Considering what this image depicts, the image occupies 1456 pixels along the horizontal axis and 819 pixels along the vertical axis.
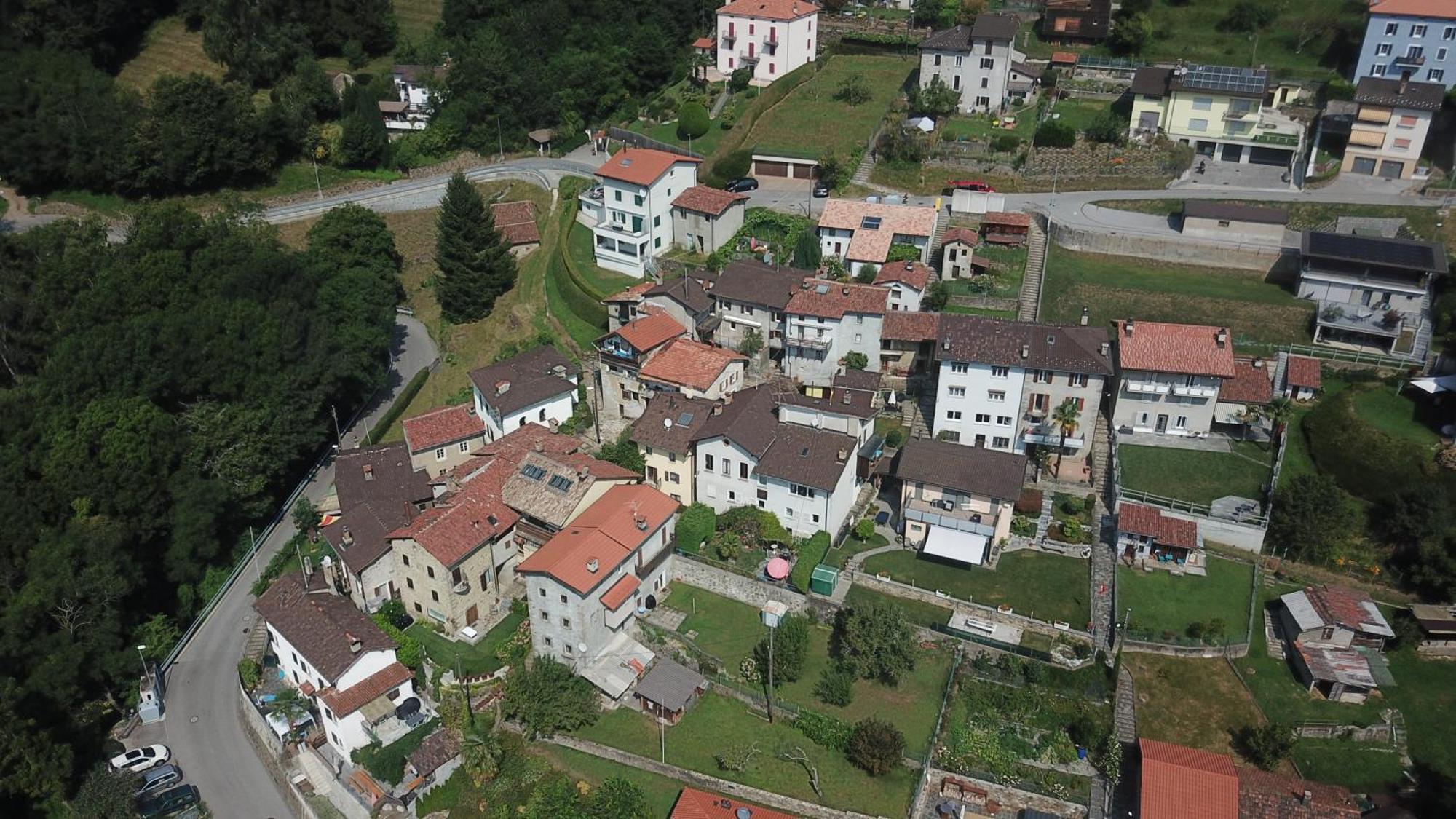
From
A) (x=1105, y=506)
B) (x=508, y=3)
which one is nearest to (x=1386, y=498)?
(x=1105, y=506)

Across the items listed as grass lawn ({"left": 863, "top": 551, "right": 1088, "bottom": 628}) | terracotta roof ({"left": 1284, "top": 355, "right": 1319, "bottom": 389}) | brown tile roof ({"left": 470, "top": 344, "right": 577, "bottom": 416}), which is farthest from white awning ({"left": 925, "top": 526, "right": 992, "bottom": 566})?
brown tile roof ({"left": 470, "top": 344, "right": 577, "bottom": 416})

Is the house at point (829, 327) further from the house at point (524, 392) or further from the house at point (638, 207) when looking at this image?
the house at point (638, 207)

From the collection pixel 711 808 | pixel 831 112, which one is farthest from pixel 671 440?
pixel 831 112

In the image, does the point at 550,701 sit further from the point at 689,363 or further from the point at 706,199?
the point at 706,199

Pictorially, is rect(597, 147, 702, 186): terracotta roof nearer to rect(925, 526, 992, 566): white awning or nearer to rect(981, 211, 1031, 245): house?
rect(981, 211, 1031, 245): house

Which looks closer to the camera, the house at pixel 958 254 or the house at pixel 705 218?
the house at pixel 958 254

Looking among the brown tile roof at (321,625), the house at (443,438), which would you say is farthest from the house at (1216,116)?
the brown tile roof at (321,625)

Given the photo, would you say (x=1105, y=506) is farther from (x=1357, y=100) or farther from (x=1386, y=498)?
(x=1357, y=100)

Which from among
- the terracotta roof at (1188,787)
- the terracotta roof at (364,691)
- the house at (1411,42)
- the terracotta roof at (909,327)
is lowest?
the terracotta roof at (364,691)
